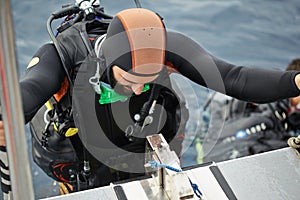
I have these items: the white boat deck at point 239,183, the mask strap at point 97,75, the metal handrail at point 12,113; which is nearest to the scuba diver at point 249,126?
the mask strap at point 97,75

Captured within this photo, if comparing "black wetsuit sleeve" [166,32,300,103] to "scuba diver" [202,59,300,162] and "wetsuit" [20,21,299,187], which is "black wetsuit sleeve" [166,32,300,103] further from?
"scuba diver" [202,59,300,162]

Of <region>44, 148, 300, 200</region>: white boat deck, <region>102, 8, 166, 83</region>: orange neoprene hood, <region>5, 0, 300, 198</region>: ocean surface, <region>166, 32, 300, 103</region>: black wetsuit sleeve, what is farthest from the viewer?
<region>5, 0, 300, 198</region>: ocean surface

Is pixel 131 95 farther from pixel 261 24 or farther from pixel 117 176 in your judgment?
pixel 261 24

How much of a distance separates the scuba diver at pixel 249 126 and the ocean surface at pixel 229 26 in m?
1.00

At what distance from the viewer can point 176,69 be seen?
5.52 feet

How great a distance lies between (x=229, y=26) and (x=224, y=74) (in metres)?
2.87

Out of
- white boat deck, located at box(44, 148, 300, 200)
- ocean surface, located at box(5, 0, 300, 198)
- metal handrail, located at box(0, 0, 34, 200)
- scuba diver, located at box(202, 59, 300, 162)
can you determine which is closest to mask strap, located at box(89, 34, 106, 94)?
white boat deck, located at box(44, 148, 300, 200)

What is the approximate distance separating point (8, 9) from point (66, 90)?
42.2 inches

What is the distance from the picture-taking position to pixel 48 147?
1.81 metres

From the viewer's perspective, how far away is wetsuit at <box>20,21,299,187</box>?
1518mm

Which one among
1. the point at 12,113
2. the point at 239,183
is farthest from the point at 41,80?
the point at 12,113

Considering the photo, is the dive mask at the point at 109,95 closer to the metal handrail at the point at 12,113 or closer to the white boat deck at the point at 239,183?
the white boat deck at the point at 239,183

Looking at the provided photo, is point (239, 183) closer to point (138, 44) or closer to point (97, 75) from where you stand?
point (138, 44)

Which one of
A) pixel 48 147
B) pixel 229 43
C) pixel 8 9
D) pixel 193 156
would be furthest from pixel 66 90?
pixel 229 43
